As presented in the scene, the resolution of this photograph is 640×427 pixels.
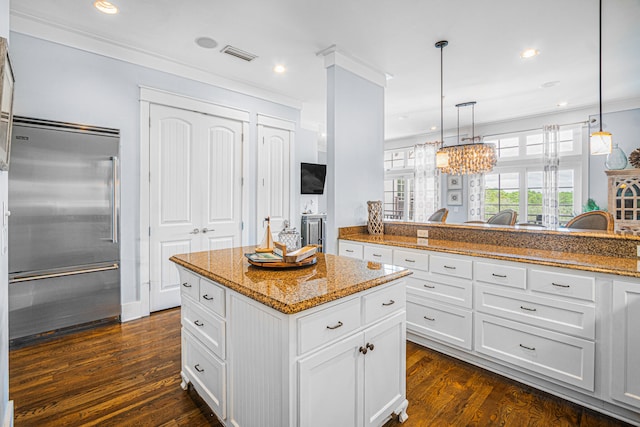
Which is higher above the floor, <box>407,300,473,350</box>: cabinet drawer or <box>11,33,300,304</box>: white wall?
Result: <box>11,33,300,304</box>: white wall

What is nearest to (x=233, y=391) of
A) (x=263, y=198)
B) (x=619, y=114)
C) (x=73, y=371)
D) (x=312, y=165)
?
(x=73, y=371)

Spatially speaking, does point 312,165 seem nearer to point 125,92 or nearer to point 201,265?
point 125,92

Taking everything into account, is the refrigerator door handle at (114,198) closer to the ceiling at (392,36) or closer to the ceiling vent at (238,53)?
the ceiling at (392,36)

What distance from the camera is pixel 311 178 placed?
5730mm

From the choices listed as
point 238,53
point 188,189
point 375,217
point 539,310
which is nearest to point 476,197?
point 375,217

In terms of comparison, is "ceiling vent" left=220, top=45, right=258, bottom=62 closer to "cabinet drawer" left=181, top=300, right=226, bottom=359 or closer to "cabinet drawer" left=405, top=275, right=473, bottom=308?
"cabinet drawer" left=181, top=300, right=226, bottom=359

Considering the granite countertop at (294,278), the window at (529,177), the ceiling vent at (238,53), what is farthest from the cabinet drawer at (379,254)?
the window at (529,177)

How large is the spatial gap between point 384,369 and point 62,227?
2.95 metres

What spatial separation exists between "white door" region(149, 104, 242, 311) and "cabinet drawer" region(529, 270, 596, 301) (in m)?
3.27

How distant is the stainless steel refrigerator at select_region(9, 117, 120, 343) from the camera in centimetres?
261

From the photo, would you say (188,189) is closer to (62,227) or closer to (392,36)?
(62,227)

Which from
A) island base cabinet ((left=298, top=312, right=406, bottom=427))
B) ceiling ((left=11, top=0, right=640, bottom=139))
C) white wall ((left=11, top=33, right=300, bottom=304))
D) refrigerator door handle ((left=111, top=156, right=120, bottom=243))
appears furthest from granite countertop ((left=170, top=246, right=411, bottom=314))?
ceiling ((left=11, top=0, right=640, bottom=139))

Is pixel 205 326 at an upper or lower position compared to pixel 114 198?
lower

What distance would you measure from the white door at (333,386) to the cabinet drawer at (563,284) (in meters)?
1.38
